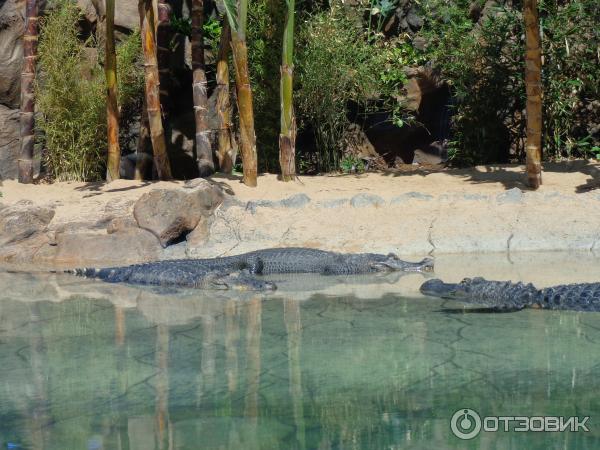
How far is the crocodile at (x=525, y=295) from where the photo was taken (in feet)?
18.7

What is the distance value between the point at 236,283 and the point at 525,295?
230 centimetres

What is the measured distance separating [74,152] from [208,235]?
3083 mm

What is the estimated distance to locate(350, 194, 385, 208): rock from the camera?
9.18m

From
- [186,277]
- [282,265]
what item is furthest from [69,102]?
[186,277]

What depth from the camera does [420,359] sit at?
4699 mm

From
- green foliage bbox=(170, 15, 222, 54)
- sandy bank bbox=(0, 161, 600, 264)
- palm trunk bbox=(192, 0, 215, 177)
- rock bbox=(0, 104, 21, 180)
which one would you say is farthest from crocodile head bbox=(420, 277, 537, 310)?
rock bbox=(0, 104, 21, 180)

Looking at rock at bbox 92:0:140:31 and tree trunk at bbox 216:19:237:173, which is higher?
rock at bbox 92:0:140:31

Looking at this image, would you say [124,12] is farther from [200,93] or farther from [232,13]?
[232,13]

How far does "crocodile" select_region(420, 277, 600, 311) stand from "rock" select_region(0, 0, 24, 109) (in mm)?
8356

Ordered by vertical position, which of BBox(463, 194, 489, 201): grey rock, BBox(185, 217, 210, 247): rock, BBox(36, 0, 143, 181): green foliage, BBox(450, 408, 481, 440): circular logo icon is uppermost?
BBox(36, 0, 143, 181): green foliage

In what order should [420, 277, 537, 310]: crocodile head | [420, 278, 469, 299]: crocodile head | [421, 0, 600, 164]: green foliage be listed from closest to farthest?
1. [420, 277, 537, 310]: crocodile head
2. [420, 278, 469, 299]: crocodile head
3. [421, 0, 600, 164]: green foliage

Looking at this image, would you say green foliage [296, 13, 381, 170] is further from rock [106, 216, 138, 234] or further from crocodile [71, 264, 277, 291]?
crocodile [71, 264, 277, 291]

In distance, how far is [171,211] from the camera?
8.80 meters

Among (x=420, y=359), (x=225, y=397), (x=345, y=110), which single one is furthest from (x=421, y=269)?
(x=345, y=110)
